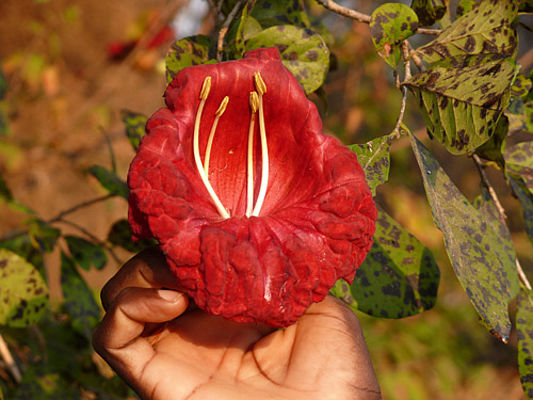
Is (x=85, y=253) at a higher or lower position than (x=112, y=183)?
lower

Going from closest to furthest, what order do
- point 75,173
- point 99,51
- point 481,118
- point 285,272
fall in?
1. point 285,272
2. point 481,118
3. point 75,173
4. point 99,51

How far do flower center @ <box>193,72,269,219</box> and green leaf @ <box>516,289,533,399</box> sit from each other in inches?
23.3

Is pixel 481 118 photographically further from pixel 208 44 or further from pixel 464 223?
pixel 208 44

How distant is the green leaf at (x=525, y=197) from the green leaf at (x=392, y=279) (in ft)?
0.91

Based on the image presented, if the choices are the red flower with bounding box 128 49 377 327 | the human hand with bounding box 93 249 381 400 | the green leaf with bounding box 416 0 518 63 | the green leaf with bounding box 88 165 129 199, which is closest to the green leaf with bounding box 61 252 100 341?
the green leaf with bounding box 88 165 129 199

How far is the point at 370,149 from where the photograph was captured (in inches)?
34.2

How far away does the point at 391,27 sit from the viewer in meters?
0.91

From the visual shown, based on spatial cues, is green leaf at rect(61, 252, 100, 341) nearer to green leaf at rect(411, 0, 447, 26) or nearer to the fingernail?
the fingernail

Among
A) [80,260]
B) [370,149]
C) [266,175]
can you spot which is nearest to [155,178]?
[266,175]

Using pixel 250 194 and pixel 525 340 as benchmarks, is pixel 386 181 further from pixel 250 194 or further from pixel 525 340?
pixel 525 340

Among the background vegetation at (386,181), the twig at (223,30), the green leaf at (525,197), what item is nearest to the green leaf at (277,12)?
the background vegetation at (386,181)

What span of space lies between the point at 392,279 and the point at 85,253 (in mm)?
912

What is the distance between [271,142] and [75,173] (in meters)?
3.79

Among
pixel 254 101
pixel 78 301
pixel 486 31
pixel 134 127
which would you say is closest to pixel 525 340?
pixel 486 31
